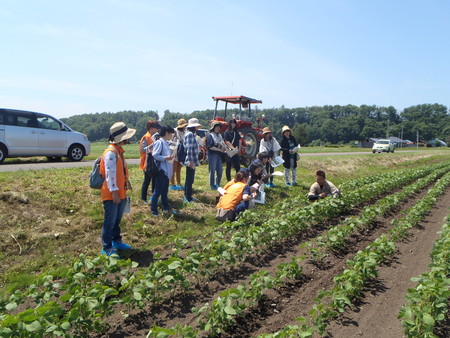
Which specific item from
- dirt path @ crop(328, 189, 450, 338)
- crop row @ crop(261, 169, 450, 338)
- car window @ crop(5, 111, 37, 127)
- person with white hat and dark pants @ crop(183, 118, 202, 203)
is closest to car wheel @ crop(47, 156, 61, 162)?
car window @ crop(5, 111, 37, 127)

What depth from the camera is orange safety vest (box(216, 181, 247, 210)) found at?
20.6ft

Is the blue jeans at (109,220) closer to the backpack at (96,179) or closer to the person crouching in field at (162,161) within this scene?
the backpack at (96,179)

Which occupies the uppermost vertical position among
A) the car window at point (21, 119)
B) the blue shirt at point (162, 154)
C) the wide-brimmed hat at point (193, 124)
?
the car window at point (21, 119)

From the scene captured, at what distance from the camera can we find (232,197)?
630 centimetres

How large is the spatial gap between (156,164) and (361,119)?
345ft

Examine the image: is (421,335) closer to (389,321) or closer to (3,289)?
(389,321)

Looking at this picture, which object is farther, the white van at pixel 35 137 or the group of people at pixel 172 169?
the white van at pixel 35 137

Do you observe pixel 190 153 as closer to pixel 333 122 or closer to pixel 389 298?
pixel 389 298

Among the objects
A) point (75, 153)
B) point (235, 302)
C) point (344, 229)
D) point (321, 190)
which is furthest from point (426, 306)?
point (75, 153)

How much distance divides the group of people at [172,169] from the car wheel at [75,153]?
5.65 meters

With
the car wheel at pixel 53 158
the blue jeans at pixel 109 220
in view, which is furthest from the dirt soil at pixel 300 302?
the car wheel at pixel 53 158

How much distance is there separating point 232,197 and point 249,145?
5.87m

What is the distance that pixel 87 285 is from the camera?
12.5 ft

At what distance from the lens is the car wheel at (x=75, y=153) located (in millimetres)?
12297
